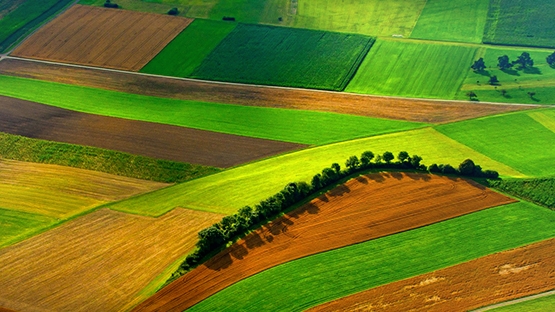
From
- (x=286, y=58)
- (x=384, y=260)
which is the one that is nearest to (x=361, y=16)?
(x=286, y=58)

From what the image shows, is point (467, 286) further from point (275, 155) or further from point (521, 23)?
point (521, 23)

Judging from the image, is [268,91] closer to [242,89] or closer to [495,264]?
[242,89]

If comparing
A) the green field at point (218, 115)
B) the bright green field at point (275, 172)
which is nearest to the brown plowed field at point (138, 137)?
the green field at point (218, 115)

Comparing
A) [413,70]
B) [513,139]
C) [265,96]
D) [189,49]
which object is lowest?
[513,139]

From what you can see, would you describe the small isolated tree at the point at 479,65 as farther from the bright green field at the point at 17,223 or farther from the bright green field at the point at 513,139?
the bright green field at the point at 17,223

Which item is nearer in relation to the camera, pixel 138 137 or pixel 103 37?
pixel 138 137

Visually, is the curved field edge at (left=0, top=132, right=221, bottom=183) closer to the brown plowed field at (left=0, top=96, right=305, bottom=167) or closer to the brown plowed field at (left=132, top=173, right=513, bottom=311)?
the brown plowed field at (left=0, top=96, right=305, bottom=167)

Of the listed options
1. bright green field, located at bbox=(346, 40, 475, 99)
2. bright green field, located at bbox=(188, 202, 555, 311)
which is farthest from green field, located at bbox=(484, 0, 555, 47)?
bright green field, located at bbox=(188, 202, 555, 311)
